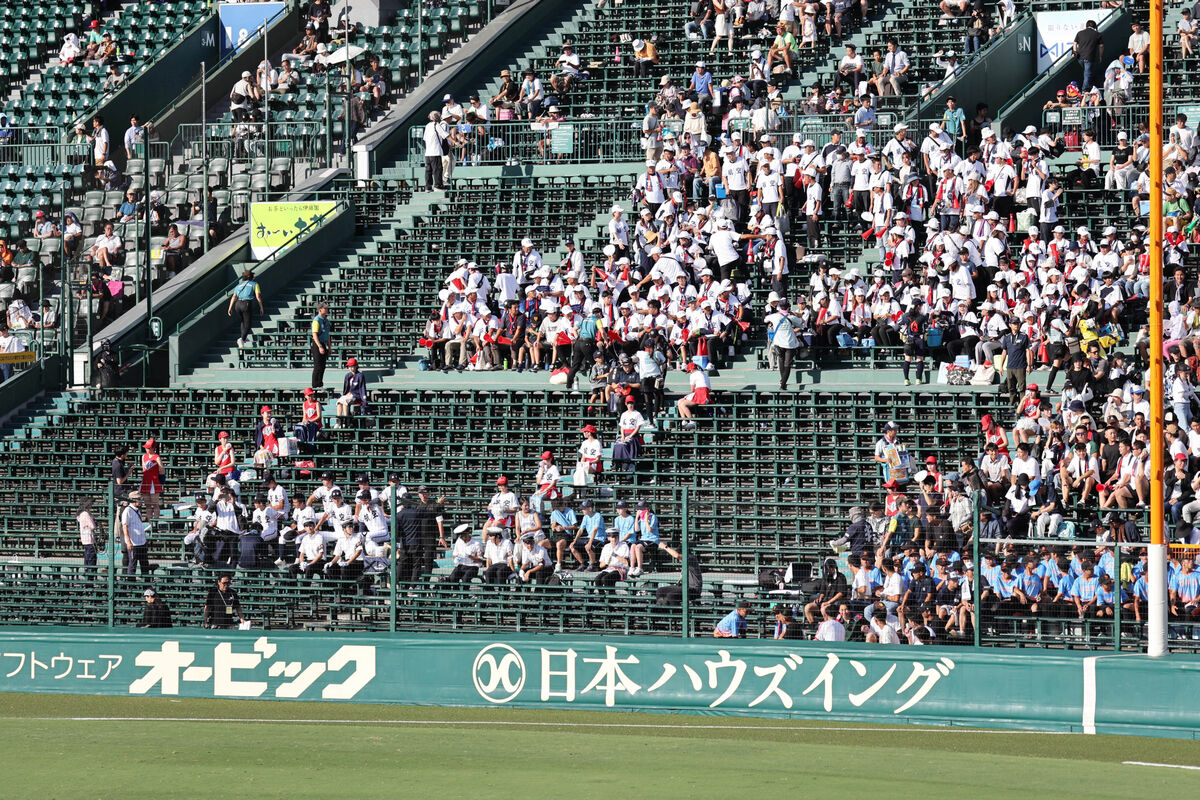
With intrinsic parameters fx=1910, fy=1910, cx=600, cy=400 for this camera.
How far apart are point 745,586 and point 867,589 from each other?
1.37 metres

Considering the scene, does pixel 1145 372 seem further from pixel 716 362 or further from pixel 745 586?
pixel 745 586

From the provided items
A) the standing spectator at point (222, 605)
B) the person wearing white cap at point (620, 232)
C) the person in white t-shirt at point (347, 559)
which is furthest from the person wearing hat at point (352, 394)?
the standing spectator at point (222, 605)

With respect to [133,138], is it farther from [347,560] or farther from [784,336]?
[347,560]

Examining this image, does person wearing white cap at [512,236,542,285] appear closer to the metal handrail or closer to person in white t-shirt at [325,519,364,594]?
the metal handrail

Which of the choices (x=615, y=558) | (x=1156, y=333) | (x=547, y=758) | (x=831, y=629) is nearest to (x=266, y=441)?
(x=615, y=558)

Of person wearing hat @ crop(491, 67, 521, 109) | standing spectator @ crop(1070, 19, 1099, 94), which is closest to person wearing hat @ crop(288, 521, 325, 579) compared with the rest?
person wearing hat @ crop(491, 67, 521, 109)

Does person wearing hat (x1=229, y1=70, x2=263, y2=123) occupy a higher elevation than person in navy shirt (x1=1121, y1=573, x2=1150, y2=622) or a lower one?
higher

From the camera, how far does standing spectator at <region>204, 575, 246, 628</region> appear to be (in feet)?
68.8

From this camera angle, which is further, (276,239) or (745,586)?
(276,239)

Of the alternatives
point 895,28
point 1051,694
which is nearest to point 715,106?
point 895,28

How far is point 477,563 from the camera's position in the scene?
19.9 metres

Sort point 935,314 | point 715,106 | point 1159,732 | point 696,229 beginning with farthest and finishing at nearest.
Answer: point 715,106 → point 696,229 → point 935,314 → point 1159,732

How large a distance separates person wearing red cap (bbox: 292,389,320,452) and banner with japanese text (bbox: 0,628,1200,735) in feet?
26.9

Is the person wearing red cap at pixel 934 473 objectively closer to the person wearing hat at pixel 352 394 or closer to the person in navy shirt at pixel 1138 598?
the person in navy shirt at pixel 1138 598
